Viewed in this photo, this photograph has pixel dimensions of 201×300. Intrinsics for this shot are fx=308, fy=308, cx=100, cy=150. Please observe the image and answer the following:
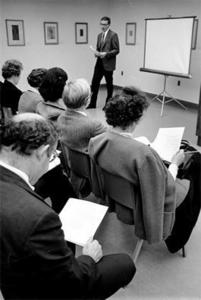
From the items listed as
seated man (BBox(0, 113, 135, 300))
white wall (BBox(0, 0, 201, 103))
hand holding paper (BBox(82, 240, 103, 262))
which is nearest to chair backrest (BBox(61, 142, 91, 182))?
hand holding paper (BBox(82, 240, 103, 262))

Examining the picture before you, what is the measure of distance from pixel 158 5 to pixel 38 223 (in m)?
6.04

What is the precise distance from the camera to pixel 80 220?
4.81 ft

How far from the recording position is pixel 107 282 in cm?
127

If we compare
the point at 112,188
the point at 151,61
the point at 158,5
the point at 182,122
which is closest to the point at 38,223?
the point at 112,188

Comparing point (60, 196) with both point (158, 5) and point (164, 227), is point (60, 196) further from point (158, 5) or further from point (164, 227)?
point (158, 5)

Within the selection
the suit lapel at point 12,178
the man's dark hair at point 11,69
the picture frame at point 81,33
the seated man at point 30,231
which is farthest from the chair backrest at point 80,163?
the picture frame at point 81,33

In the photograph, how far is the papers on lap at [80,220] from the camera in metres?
1.37

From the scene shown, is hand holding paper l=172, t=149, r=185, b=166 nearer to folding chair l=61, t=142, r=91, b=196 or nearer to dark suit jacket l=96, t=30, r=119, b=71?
folding chair l=61, t=142, r=91, b=196

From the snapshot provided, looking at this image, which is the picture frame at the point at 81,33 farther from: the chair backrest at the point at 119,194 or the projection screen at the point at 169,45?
the chair backrest at the point at 119,194

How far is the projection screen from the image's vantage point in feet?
16.8

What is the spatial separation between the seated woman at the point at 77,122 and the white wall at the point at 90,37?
404cm

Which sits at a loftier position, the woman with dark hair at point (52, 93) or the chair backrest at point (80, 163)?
the woman with dark hair at point (52, 93)

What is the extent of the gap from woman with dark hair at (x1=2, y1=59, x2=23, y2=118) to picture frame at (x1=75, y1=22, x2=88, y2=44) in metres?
4.41

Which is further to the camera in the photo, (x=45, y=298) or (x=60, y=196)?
(x=60, y=196)
